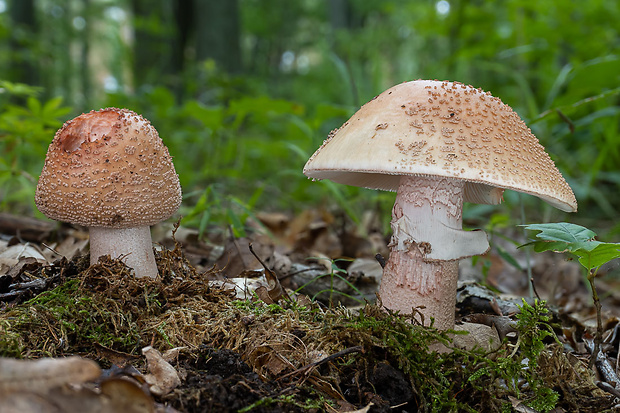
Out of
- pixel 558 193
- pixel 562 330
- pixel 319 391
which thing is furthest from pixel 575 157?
pixel 319 391

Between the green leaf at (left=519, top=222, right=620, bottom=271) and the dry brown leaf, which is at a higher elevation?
the green leaf at (left=519, top=222, right=620, bottom=271)

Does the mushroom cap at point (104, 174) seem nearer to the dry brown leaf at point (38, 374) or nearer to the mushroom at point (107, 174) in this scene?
the mushroom at point (107, 174)

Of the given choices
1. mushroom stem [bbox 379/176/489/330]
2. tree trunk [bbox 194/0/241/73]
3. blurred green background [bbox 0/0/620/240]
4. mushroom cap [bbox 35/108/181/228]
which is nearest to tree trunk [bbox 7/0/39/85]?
blurred green background [bbox 0/0/620/240]

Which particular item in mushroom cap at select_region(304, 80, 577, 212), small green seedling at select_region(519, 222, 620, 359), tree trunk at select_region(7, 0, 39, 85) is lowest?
small green seedling at select_region(519, 222, 620, 359)

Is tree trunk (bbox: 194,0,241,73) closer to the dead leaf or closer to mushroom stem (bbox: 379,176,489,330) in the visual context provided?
mushroom stem (bbox: 379,176,489,330)

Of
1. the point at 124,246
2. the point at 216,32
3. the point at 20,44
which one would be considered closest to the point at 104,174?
the point at 124,246

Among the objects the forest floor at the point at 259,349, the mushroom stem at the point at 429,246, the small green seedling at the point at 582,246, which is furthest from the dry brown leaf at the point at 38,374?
the small green seedling at the point at 582,246
